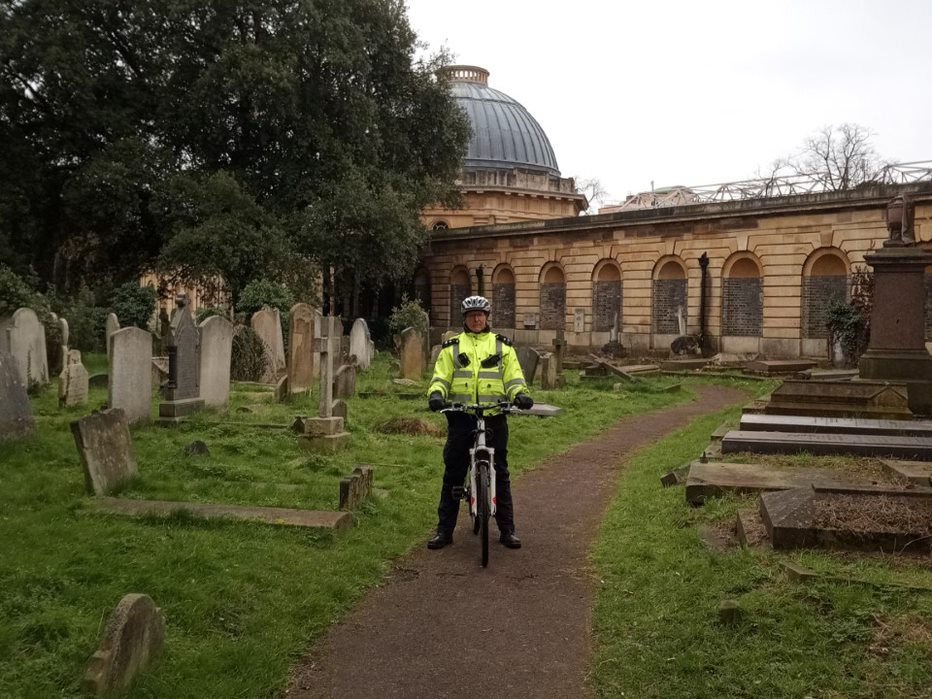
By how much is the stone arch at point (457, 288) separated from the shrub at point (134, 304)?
1386 centimetres

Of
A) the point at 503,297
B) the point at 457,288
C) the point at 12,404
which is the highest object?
the point at 457,288

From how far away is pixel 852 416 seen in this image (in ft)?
36.0

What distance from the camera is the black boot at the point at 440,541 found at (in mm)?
6555

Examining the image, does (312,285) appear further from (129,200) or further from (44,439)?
(44,439)

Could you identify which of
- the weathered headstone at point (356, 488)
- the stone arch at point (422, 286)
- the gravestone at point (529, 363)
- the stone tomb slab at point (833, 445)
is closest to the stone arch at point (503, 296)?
the stone arch at point (422, 286)

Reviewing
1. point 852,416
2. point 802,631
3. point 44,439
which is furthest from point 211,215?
point 802,631

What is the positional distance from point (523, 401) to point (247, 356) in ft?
40.4

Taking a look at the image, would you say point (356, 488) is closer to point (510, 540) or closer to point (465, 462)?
point (465, 462)

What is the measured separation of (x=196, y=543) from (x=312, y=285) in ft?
69.8

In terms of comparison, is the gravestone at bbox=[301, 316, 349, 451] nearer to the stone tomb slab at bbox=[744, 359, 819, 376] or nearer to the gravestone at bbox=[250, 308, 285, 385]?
the gravestone at bbox=[250, 308, 285, 385]

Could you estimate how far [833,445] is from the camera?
29.2 ft

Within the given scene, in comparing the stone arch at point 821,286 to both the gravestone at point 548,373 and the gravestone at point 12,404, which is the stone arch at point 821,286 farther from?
the gravestone at point 12,404

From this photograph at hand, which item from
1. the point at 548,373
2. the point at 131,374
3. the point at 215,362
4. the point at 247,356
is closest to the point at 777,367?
the point at 548,373

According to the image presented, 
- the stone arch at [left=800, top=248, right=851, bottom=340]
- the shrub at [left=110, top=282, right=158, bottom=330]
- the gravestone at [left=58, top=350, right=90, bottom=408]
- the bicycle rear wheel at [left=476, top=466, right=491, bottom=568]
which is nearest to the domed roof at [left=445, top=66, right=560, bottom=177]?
the stone arch at [left=800, top=248, right=851, bottom=340]
